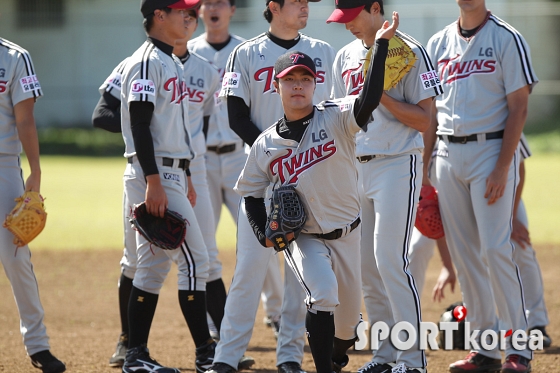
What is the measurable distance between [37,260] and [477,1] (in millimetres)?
6899

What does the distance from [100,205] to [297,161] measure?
10.8 meters

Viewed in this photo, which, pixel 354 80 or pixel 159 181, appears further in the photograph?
pixel 354 80

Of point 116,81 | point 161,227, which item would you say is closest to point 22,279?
point 161,227

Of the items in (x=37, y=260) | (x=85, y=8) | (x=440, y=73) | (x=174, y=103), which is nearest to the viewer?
(x=174, y=103)

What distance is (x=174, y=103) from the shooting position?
4738 millimetres

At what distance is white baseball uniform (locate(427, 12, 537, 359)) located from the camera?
4.79 m

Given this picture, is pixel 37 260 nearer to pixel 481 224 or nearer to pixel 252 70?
pixel 252 70

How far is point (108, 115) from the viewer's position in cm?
515

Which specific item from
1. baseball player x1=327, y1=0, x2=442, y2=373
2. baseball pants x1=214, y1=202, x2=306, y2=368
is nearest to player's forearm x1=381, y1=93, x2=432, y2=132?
baseball player x1=327, y1=0, x2=442, y2=373

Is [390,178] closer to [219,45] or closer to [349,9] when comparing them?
[349,9]

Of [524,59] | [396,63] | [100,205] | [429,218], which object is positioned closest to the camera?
[396,63]

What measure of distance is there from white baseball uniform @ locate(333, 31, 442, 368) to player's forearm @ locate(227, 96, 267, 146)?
0.67 metres

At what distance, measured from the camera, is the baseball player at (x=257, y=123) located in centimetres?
443

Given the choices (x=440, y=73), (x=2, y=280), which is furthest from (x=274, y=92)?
(x=2, y=280)
